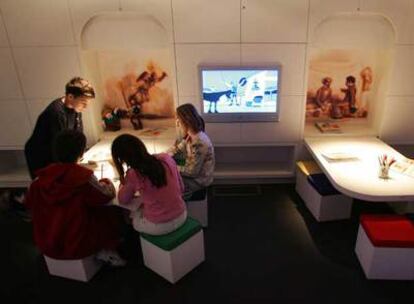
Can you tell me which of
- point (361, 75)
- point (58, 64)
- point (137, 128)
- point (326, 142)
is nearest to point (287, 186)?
point (326, 142)

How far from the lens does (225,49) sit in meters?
3.11

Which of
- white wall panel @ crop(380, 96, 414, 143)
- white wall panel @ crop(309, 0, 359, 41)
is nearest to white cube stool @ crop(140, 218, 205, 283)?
white wall panel @ crop(309, 0, 359, 41)

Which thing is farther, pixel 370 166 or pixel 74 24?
pixel 74 24

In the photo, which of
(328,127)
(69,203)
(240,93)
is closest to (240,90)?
(240,93)

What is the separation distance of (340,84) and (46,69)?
9.90ft

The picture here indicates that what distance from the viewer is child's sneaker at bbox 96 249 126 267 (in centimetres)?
249

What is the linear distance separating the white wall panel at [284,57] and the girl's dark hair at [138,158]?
1.53 metres

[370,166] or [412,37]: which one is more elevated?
[412,37]

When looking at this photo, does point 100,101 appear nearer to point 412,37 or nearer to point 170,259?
point 170,259

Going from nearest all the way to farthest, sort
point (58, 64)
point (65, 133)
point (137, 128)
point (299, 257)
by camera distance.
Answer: point (65, 133) < point (299, 257) < point (58, 64) < point (137, 128)

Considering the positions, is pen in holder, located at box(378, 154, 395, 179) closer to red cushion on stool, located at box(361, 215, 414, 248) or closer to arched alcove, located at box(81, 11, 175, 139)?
red cushion on stool, located at box(361, 215, 414, 248)

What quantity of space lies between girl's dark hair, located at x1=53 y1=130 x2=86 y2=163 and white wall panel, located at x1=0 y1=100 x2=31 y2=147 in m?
1.58

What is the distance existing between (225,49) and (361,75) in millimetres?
1503

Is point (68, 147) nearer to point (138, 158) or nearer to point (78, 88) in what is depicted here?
point (138, 158)
